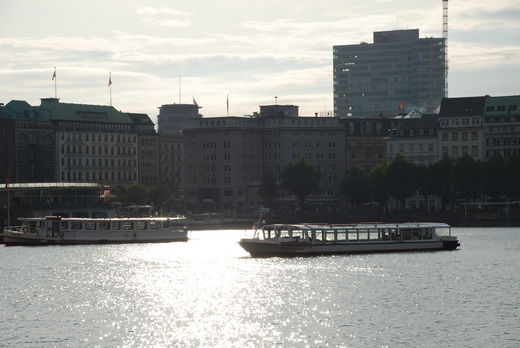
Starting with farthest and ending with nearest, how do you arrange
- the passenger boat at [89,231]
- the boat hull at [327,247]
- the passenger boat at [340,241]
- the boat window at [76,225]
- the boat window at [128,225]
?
the boat window at [128,225] < the boat window at [76,225] < the passenger boat at [89,231] < the passenger boat at [340,241] < the boat hull at [327,247]

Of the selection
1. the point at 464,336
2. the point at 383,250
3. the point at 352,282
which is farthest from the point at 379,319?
the point at 383,250

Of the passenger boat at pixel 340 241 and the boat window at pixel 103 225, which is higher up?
the boat window at pixel 103 225

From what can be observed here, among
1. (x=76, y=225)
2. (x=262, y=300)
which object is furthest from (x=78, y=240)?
(x=262, y=300)

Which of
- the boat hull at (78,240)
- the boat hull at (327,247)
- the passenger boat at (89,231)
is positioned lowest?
the boat hull at (327,247)

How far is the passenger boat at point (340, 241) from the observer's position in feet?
457

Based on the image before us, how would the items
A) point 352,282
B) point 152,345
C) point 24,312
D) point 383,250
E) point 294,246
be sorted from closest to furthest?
point 152,345, point 24,312, point 352,282, point 294,246, point 383,250

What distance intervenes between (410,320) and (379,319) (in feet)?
6.86

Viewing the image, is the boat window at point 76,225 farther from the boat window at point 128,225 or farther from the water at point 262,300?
the water at point 262,300

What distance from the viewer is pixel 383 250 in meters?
150

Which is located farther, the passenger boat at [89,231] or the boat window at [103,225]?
the boat window at [103,225]

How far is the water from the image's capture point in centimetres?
7894

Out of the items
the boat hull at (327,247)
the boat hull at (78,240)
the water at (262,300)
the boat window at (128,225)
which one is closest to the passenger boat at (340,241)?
the boat hull at (327,247)

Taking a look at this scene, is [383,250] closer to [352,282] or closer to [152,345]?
[352,282]

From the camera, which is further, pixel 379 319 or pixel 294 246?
pixel 294 246
